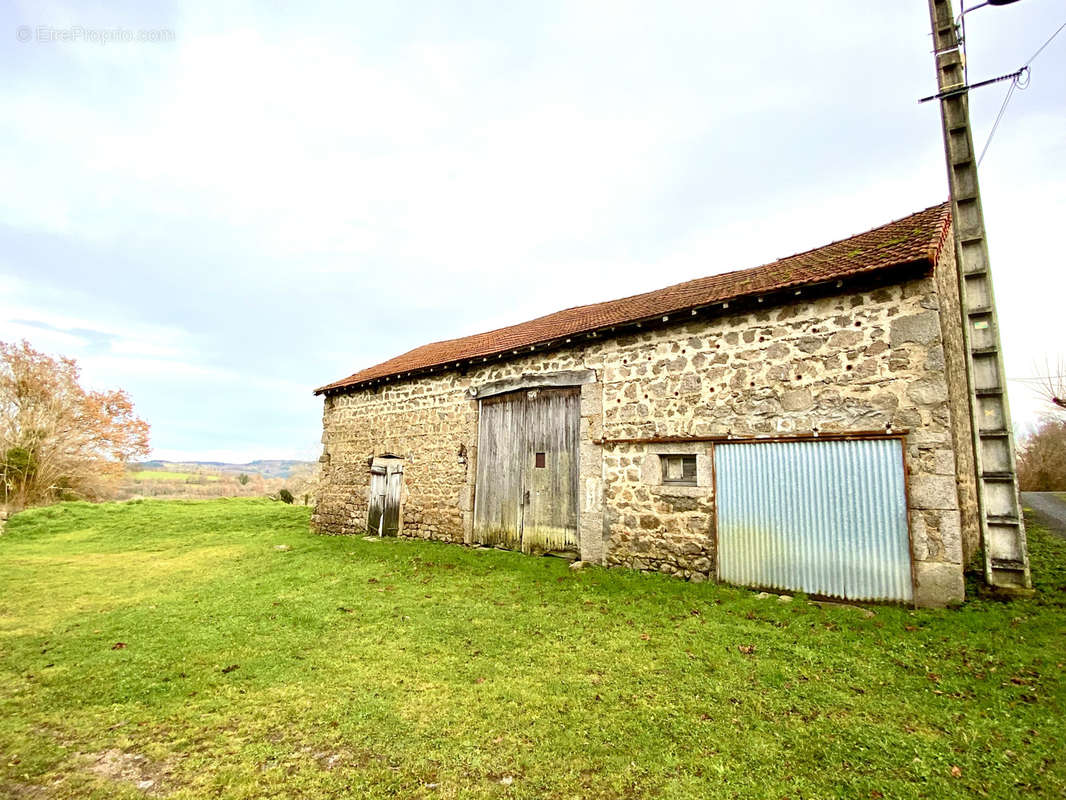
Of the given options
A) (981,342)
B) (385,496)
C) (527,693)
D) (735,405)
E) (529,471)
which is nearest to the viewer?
(527,693)

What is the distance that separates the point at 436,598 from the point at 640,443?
12.7 ft

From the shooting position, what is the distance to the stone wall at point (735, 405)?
551 centimetres

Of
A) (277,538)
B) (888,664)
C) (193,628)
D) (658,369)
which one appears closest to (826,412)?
(658,369)

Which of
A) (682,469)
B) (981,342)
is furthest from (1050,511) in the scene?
(682,469)

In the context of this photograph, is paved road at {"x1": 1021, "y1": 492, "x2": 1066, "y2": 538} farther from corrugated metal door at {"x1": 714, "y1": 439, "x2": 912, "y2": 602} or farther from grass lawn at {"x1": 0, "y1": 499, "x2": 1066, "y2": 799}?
corrugated metal door at {"x1": 714, "y1": 439, "x2": 912, "y2": 602}

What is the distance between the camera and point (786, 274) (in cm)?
728

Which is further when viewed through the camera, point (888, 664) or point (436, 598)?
point (436, 598)

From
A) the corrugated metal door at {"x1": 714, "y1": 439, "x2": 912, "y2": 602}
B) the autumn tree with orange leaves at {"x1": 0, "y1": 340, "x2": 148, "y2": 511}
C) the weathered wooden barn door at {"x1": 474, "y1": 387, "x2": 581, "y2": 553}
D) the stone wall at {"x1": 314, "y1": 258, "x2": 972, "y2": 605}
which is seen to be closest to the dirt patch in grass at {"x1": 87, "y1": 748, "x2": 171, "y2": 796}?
the stone wall at {"x1": 314, "y1": 258, "x2": 972, "y2": 605}

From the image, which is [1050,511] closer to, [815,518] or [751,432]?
[815,518]

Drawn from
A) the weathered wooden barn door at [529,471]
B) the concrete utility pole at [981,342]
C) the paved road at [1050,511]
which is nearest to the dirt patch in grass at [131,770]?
the weathered wooden barn door at [529,471]

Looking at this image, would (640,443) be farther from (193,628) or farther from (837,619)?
(193,628)

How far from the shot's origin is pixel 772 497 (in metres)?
6.49

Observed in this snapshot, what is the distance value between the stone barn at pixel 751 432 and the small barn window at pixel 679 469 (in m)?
0.02

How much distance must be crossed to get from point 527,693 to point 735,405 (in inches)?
191
